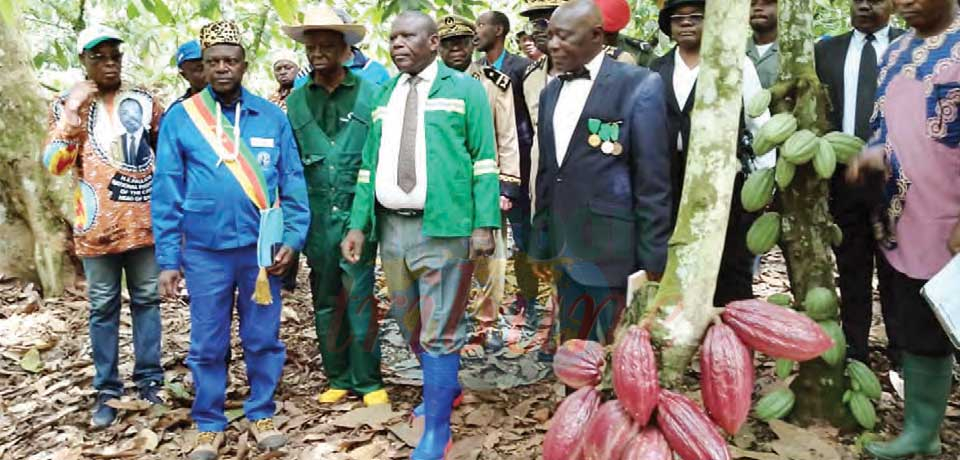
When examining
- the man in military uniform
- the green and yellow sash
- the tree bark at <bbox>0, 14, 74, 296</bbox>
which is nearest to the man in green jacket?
the green and yellow sash

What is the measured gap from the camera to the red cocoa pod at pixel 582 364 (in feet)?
5.71

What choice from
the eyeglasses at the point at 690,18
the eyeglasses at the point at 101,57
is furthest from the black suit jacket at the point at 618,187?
the eyeglasses at the point at 101,57

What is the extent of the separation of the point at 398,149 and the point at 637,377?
6.08 feet

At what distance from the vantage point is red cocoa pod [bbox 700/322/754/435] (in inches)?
61.1

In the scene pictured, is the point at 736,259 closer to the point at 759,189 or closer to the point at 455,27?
the point at 759,189

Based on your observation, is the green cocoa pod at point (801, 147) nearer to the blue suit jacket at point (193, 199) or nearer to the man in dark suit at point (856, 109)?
the man in dark suit at point (856, 109)

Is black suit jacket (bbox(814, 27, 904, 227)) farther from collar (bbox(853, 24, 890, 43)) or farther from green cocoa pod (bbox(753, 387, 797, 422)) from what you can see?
green cocoa pod (bbox(753, 387, 797, 422))

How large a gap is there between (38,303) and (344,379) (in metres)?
2.73

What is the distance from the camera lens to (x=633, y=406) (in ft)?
5.03

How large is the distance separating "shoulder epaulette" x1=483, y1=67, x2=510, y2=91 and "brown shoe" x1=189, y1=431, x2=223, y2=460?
2216 millimetres

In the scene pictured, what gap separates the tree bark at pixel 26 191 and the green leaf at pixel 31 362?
1.12m

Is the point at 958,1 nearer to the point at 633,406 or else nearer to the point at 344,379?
the point at 633,406

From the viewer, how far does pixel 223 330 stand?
132 inches

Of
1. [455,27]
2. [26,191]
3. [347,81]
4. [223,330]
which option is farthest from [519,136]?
[26,191]
